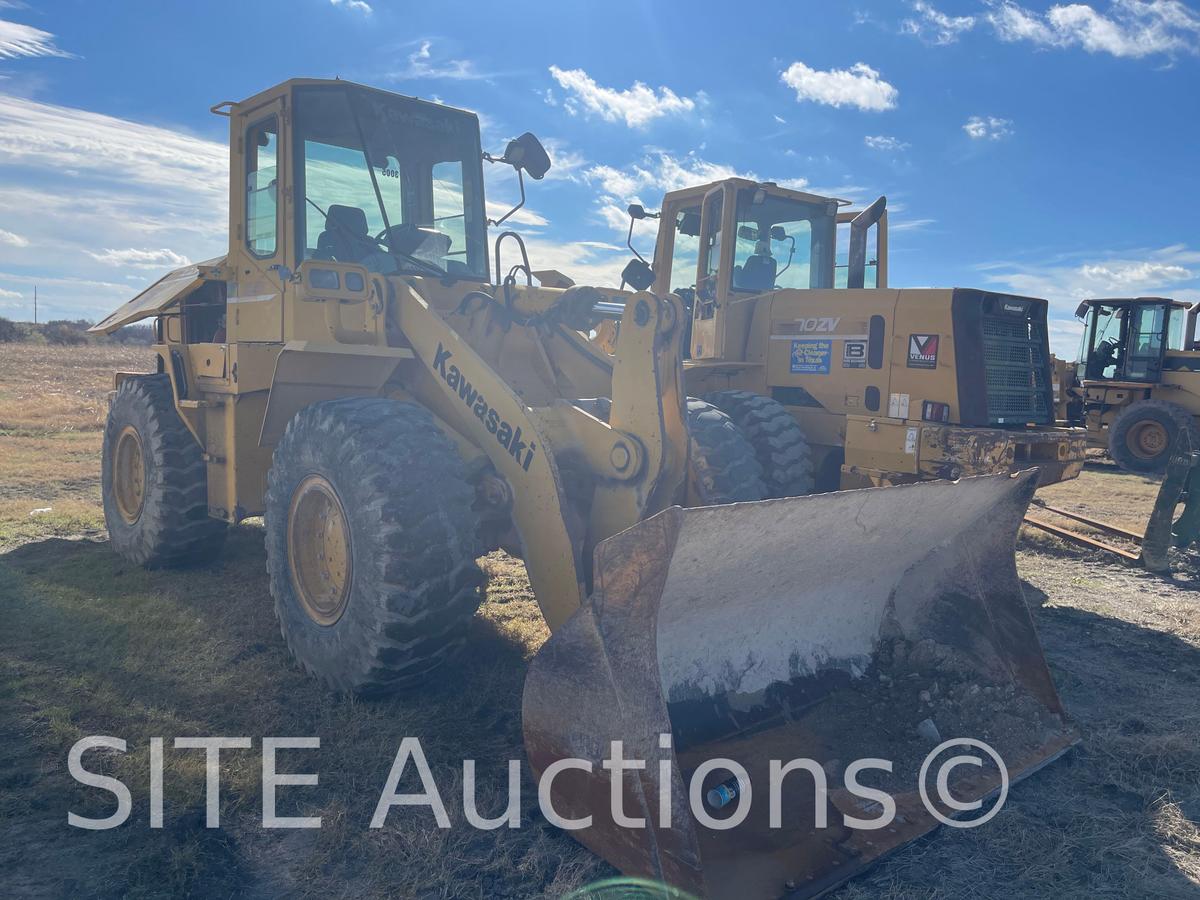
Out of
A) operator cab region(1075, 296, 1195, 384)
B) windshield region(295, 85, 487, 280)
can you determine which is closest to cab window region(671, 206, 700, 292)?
windshield region(295, 85, 487, 280)

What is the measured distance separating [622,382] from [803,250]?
453 centimetres

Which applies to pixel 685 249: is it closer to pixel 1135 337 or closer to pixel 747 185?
pixel 747 185

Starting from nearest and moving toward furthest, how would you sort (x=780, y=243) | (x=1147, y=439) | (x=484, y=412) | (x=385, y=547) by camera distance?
(x=385, y=547)
(x=484, y=412)
(x=780, y=243)
(x=1147, y=439)

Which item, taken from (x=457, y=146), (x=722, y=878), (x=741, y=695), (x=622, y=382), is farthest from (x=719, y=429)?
(x=457, y=146)

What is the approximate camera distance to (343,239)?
527 cm

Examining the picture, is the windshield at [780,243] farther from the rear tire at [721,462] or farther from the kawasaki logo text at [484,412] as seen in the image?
the kawasaki logo text at [484,412]

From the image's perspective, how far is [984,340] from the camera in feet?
21.4

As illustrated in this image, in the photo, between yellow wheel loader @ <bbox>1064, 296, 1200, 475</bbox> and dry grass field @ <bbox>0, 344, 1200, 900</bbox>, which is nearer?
dry grass field @ <bbox>0, 344, 1200, 900</bbox>

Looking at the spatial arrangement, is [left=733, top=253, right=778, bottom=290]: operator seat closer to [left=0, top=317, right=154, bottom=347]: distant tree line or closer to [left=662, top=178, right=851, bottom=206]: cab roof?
[left=662, top=178, right=851, bottom=206]: cab roof

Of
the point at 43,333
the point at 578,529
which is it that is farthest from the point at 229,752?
the point at 43,333

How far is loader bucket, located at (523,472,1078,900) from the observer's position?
2.87m

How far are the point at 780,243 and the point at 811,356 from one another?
1.21m

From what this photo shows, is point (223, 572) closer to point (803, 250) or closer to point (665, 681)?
point (665, 681)

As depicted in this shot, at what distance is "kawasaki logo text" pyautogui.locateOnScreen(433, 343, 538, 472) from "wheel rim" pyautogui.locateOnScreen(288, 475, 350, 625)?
77 cm
